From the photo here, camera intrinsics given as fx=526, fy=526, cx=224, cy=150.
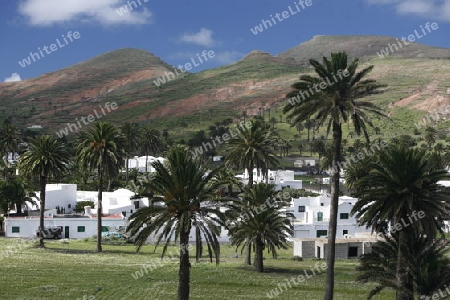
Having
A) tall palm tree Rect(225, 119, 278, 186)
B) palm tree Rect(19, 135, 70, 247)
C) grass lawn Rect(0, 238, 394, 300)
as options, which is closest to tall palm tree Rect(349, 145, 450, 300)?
grass lawn Rect(0, 238, 394, 300)

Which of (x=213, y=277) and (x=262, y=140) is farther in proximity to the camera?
(x=262, y=140)

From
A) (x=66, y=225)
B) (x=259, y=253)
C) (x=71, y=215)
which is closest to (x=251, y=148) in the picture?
(x=259, y=253)

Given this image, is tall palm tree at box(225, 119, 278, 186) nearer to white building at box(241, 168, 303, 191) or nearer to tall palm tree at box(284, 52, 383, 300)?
tall palm tree at box(284, 52, 383, 300)

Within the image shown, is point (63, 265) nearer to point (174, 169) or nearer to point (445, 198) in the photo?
point (174, 169)

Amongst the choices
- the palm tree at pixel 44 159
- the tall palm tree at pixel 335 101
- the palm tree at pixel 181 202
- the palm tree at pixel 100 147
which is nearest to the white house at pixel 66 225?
the palm tree at pixel 44 159

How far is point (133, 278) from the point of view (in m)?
36.5

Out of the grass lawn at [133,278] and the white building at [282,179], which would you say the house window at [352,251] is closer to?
the grass lawn at [133,278]

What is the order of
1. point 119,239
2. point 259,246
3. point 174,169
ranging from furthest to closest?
point 119,239, point 259,246, point 174,169

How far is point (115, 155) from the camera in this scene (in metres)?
51.1

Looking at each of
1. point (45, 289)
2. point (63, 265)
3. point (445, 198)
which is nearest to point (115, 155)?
point (63, 265)

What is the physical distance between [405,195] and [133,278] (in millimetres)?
19360

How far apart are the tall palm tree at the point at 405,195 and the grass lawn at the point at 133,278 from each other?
27.1 feet

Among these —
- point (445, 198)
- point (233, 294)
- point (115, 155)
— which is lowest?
point (233, 294)

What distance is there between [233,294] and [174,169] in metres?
12.1
